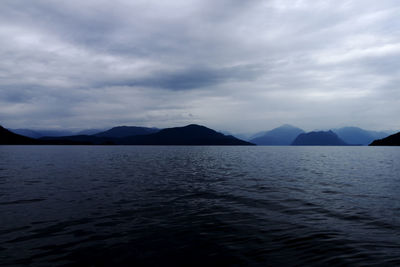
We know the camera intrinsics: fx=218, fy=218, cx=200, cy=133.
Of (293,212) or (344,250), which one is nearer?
(344,250)

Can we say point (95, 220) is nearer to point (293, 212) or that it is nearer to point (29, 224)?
point (29, 224)

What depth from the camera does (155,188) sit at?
27.5 m

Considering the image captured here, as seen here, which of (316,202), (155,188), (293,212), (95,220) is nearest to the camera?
(95,220)

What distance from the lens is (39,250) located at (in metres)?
11.0

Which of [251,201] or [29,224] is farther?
[251,201]

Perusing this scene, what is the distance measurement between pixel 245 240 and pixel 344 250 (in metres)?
5.02

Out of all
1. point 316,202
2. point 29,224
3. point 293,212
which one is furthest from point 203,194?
point 29,224

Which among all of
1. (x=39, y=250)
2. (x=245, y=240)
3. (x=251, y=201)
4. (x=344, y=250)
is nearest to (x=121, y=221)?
(x=39, y=250)

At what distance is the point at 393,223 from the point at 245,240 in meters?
11.2

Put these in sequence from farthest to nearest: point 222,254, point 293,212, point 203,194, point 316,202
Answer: point 203,194 → point 316,202 → point 293,212 → point 222,254

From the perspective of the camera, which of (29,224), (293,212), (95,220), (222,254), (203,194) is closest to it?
(222,254)

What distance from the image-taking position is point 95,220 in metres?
15.6

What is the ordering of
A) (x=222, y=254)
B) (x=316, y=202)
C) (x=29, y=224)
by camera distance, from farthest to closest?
1. (x=316, y=202)
2. (x=29, y=224)
3. (x=222, y=254)

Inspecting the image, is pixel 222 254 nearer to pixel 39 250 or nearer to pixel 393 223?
pixel 39 250
